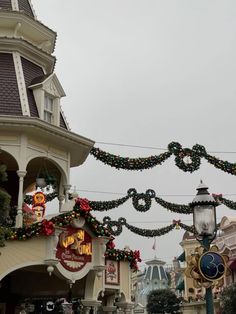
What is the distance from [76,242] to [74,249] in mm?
210

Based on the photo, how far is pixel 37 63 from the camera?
1844cm

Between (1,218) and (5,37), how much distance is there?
710cm

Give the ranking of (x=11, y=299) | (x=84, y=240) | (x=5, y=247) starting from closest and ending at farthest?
(x=5, y=247) → (x=84, y=240) → (x=11, y=299)

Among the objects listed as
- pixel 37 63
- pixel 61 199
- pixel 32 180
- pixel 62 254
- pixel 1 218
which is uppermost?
pixel 37 63

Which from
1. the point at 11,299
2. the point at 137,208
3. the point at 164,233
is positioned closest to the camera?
the point at 11,299

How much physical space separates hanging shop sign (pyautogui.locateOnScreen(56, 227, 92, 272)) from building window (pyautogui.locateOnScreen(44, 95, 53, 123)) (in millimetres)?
4667

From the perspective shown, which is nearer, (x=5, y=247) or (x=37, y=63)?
(x=5, y=247)

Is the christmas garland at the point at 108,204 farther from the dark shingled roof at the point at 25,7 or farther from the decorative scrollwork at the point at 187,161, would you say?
the dark shingled roof at the point at 25,7

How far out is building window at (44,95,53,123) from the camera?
56.6 ft

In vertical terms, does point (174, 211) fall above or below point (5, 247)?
above

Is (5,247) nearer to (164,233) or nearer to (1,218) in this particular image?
(1,218)

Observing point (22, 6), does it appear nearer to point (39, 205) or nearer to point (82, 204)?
point (39, 205)

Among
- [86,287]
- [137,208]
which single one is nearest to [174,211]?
[137,208]

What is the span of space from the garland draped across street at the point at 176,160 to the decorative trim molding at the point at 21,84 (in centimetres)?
416
